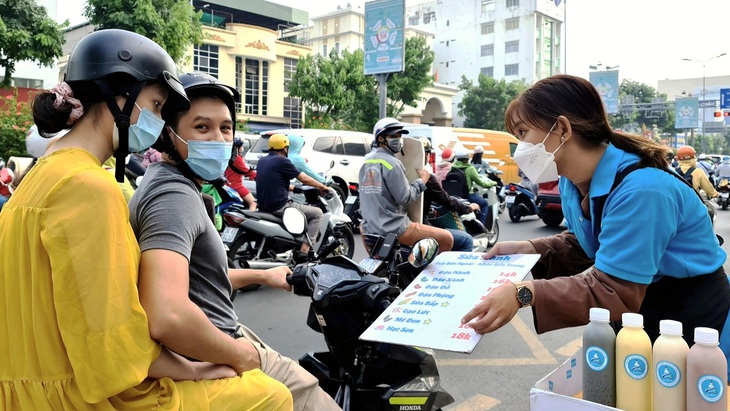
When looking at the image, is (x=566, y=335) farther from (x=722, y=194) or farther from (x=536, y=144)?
(x=722, y=194)

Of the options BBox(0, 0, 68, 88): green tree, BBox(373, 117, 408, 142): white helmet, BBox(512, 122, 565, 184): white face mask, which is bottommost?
BBox(512, 122, 565, 184): white face mask

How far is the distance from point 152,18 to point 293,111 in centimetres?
2276

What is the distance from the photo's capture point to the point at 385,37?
582 inches

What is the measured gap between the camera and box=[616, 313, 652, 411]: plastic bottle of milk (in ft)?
4.24

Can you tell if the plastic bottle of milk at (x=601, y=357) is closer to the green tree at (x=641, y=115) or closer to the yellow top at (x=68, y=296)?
the yellow top at (x=68, y=296)

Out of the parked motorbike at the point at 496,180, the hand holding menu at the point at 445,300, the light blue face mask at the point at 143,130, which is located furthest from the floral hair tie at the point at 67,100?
the parked motorbike at the point at 496,180

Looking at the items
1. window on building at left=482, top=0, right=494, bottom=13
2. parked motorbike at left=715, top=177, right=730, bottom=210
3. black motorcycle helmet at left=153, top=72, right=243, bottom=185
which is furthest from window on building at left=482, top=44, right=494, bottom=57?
black motorcycle helmet at left=153, top=72, right=243, bottom=185

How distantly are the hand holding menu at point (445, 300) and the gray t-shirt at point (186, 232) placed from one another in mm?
433

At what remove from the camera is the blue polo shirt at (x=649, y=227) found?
1481mm

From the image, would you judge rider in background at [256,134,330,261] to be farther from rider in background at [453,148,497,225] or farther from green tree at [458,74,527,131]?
green tree at [458,74,527,131]

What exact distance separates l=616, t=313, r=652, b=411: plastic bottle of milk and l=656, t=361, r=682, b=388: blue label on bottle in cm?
3

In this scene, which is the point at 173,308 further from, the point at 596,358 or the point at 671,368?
the point at 671,368

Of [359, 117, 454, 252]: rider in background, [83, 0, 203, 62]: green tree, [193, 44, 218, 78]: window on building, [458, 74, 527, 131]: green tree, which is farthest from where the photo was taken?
[458, 74, 527, 131]: green tree

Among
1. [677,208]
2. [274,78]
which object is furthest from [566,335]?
[274,78]
